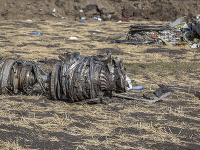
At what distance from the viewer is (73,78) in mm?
4410

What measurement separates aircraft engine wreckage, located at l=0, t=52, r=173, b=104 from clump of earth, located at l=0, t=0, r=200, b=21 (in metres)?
13.5

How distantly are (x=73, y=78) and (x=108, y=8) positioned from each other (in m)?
15.2

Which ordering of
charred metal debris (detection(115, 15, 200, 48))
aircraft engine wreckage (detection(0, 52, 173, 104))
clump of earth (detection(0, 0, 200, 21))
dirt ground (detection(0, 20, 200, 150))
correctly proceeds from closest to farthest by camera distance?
dirt ground (detection(0, 20, 200, 150)) < aircraft engine wreckage (detection(0, 52, 173, 104)) < charred metal debris (detection(115, 15, 200, 48)) < clump of earth (detection(0, 0, 200, 21))

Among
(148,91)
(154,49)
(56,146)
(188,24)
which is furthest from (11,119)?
(188,24)

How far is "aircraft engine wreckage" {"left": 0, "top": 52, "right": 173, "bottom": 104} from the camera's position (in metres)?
4.41

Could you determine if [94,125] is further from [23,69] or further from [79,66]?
[23,69]

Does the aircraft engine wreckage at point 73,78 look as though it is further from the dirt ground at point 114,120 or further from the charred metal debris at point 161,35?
the charred metal debris at point 161,35

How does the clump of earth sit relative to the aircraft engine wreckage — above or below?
above

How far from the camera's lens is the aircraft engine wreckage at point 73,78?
441 centimetres

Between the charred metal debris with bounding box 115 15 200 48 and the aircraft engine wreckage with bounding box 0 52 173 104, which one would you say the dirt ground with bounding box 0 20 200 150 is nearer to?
the aircraft engine wreckage with bounding box 0 52 173 104

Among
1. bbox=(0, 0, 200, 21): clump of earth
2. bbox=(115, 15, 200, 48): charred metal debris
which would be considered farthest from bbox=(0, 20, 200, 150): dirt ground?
bbox=(0, 0, 200, 21): clump of earth

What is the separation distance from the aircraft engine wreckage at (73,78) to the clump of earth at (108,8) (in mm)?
13472

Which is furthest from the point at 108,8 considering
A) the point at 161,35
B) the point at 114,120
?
the point at 114,120

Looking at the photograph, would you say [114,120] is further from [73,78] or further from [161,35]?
[161,35]
